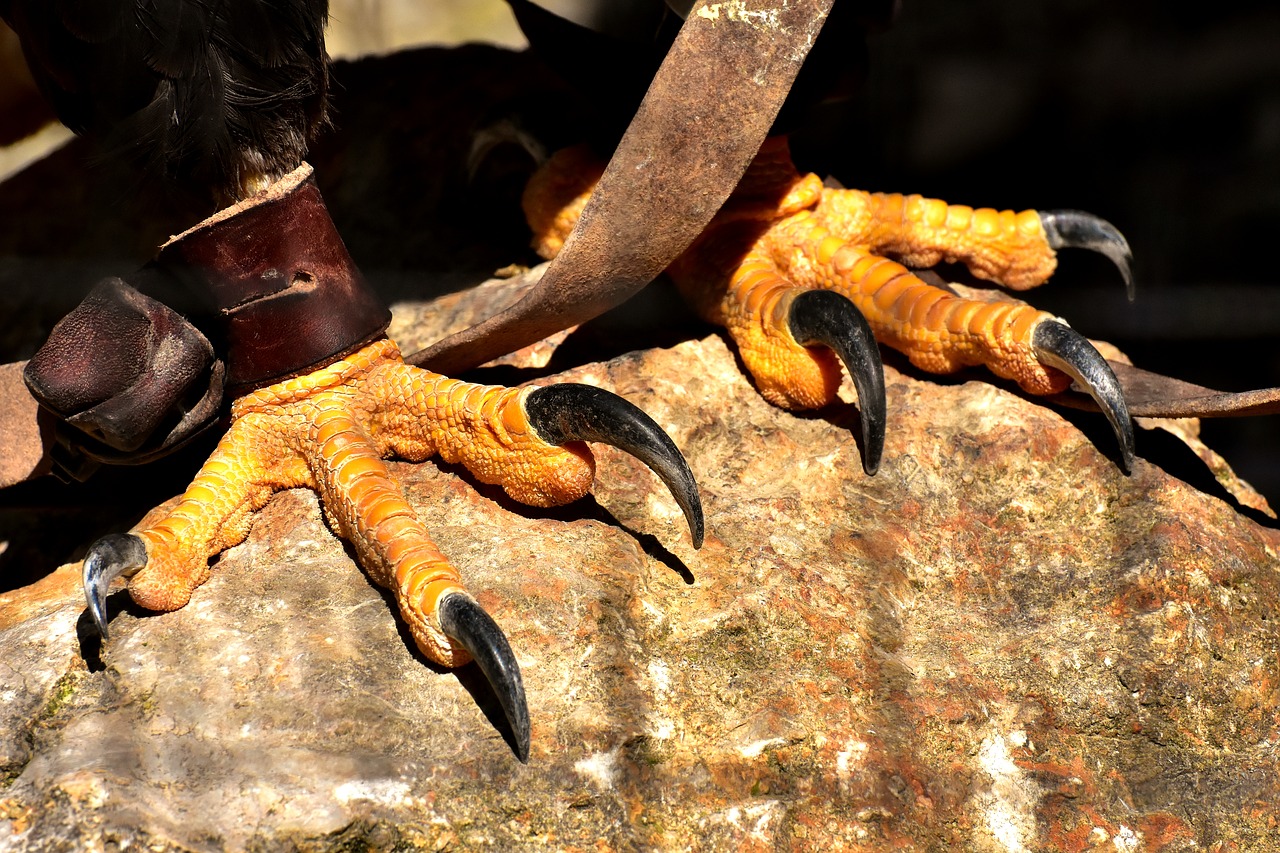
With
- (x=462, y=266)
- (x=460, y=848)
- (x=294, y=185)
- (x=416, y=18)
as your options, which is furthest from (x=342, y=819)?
(x=416, y=18)

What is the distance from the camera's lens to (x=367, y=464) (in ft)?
5.73

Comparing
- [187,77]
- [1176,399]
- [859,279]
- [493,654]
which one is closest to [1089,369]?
[1176,399]

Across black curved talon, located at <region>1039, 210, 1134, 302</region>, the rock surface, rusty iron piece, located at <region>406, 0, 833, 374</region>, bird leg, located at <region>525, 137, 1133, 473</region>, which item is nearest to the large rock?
the rock surface

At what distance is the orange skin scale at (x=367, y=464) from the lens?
5.21ft

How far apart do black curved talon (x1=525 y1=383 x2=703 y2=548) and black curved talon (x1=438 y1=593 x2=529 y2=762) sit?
1.00ft

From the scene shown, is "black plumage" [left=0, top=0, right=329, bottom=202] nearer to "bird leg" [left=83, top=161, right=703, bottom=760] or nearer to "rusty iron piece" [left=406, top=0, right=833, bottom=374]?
"bird leg" [left=83, top=161, right=703, bottom=760]

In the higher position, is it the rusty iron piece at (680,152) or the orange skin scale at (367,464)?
the rusty iron piece at (680,152)

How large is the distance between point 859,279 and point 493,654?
107 centimetres

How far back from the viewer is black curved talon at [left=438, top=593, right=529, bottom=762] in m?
1.37

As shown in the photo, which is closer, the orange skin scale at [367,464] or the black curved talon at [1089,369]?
the orange skin scale at [367,464]

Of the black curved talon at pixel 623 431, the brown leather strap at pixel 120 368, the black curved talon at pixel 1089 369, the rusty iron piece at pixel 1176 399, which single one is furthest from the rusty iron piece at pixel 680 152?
the rusty iron piece at pixel 1176 399

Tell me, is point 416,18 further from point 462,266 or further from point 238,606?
point 238,606

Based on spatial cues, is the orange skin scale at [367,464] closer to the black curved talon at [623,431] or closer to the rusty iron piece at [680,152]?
the black curved talon at [623,431]

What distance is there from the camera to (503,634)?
1422 mm
